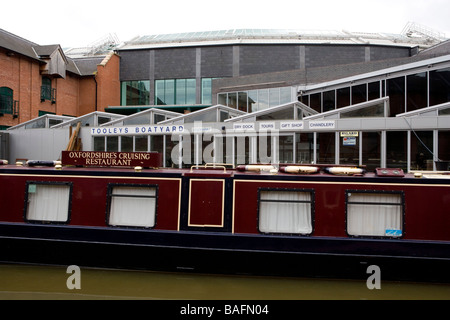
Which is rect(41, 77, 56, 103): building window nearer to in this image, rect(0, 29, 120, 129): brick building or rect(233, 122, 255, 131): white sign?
rect(0, 29, 120, 129): brick building

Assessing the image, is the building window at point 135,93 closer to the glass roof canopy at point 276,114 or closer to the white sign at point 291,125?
the glass roof canopy at point 276,114

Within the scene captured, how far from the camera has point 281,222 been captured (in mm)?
5090

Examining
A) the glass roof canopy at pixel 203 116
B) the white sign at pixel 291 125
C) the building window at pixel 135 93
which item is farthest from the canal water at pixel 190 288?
the building window at pixel 135 93

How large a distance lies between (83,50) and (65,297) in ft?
117

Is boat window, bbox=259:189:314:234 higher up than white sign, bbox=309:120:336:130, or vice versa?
white sign, bbox=309:120:336:130

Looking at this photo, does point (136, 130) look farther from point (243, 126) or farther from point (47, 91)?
point (47, 91)

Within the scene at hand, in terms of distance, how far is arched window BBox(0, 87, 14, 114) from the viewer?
2124 cm

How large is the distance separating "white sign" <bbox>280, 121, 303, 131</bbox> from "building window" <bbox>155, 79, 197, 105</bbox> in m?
16.4

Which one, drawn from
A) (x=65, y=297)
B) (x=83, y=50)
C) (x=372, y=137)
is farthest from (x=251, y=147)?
(x=83, y=50)

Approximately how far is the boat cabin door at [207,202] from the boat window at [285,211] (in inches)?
20.5

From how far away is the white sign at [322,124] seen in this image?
12.5 metres

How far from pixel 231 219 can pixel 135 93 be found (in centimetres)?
2728

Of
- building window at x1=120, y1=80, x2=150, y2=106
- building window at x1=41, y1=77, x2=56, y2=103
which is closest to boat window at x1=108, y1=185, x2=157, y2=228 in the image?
building window at x1=41, y1=77, x2=56, y2=103

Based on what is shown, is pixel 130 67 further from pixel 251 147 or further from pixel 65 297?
pixel 65 297
